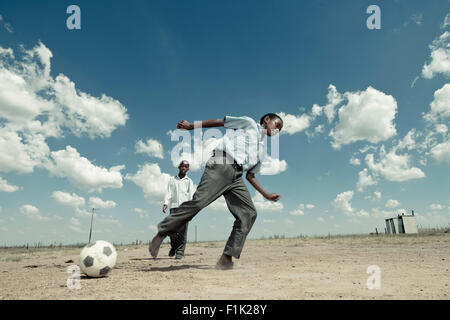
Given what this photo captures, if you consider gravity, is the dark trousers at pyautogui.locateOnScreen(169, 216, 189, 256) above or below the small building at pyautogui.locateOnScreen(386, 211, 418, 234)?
below

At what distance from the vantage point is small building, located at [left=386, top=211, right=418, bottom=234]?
32469mm

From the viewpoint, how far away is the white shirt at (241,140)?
453 cm

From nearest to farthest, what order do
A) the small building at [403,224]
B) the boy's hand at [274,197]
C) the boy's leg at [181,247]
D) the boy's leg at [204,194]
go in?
the boy's leg at [204,194] → the boy's hand at [274,197] → the boy's leg at [181,247] → the small building at [403,224]

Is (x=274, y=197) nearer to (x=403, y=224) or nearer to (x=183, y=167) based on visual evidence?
(x=183, y=167)

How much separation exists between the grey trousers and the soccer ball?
773 mm

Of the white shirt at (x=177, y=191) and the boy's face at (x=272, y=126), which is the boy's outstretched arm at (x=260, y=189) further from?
the white shirt at (x=177, y=191)

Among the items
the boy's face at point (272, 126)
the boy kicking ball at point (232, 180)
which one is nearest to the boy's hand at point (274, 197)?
the boy kicking ball at point (232, 180)

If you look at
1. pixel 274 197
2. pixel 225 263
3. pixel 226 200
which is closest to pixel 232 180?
pixel 226 200

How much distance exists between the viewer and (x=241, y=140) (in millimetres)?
4535
